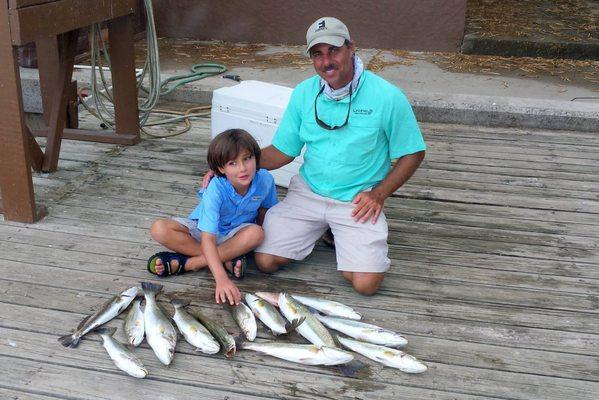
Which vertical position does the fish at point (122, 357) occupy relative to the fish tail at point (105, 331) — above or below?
above

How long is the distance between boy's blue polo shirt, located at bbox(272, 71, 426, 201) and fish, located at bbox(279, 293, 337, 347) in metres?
0.68

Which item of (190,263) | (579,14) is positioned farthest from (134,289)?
(579,14)

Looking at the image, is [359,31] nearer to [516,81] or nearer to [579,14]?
[516,81]

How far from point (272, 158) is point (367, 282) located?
821 millimetres

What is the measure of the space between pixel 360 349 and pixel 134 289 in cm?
104

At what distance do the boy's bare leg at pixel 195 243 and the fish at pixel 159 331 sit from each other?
36cm

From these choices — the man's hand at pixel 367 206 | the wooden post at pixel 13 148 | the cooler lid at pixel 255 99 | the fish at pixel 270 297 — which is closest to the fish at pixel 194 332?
the fish at pixel 270 297

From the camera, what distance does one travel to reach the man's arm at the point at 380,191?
10.5 ft

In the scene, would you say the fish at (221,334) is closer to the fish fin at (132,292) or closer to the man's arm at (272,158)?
the fish fin at (132,292)

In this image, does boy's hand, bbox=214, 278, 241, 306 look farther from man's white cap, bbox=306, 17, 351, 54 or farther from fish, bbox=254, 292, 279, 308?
man's white cap, bbox=306, 17, 351, 54

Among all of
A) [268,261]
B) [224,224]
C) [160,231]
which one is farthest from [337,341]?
[160,231]

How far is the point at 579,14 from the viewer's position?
29.9ft

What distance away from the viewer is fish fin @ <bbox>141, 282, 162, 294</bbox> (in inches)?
119

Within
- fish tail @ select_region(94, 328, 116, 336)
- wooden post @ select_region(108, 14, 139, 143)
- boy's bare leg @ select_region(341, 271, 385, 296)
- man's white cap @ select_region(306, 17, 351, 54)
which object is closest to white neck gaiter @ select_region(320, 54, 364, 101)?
man's white cap @ select_region(306, 17, 351, 54)
